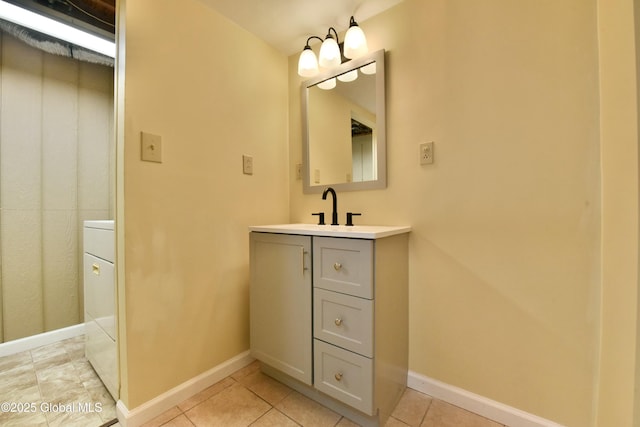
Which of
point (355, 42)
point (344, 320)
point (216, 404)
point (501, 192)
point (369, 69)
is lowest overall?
point (216, 404)

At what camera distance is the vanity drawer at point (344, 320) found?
1.01m

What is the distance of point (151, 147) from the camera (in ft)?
3.77

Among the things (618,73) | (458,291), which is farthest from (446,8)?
(458,291)

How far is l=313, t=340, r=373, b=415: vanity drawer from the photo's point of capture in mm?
1009

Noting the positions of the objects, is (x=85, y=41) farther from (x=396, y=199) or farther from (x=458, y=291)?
(x=458, y=291)

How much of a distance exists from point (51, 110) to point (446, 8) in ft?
8.37

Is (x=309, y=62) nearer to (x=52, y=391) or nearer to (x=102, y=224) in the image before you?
(x=102, y=224)

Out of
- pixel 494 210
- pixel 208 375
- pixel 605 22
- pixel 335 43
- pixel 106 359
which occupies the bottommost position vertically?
pixel 208 375

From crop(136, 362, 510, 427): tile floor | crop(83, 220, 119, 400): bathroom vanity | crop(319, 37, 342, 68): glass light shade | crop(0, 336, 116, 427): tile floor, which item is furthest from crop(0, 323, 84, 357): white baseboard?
crop(319, 37, 342, 68): glass light shade

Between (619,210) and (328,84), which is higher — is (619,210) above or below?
below

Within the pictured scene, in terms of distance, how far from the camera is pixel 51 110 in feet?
5.82

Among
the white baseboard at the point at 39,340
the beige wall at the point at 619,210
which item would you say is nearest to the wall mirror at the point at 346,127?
the beige wall at the point at 619,210

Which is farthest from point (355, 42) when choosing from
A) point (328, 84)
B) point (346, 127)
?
point (346, 127)

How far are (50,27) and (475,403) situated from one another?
2.88 metres
